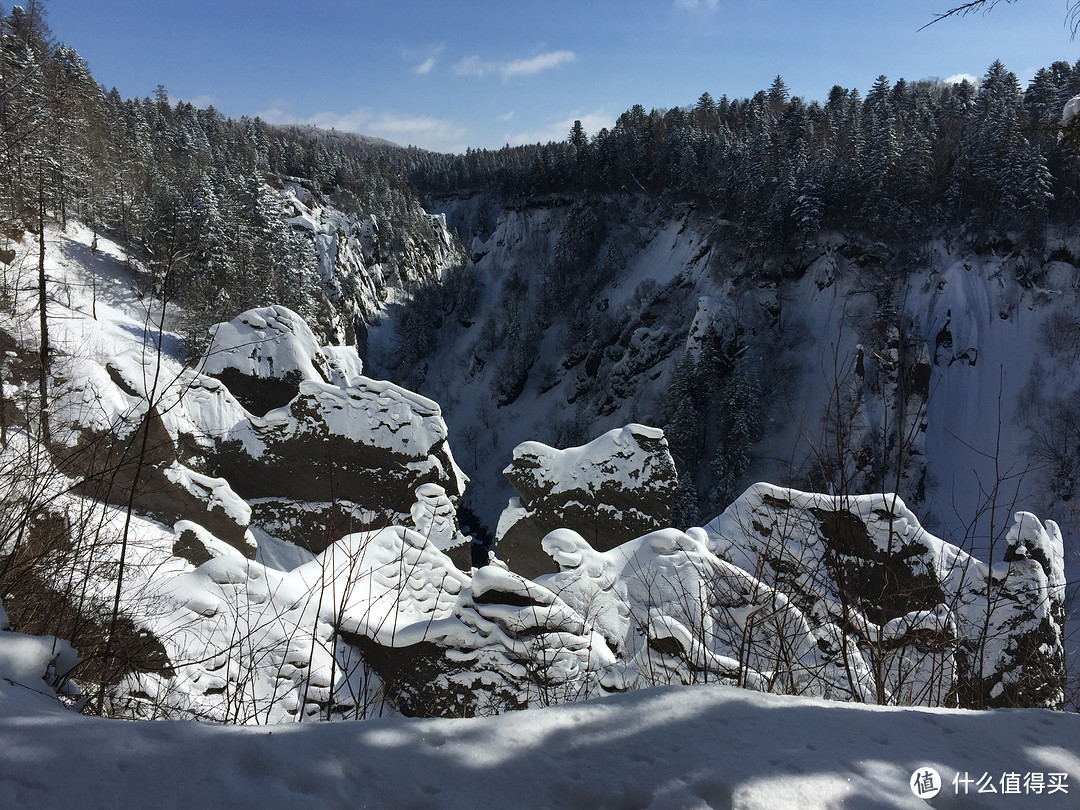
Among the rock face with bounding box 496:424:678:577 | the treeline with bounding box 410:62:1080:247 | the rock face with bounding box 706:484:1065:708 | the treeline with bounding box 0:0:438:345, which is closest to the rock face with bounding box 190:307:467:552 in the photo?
the rock face with bounding box 496:424:678:577

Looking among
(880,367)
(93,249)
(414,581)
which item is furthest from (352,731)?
(93,249)

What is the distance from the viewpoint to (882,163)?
2964cm

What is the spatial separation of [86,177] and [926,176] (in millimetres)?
46150

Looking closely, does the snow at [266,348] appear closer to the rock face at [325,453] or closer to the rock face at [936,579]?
the rock face at [325,453]

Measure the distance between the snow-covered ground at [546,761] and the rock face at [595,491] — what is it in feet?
33.1

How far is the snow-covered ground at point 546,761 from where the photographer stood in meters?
1.50

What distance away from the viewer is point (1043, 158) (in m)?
26.7

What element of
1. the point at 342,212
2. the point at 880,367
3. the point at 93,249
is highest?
the point at 342,212

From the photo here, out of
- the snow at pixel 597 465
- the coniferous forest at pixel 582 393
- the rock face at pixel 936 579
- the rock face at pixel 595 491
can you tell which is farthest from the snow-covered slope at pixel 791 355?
the rock face at pixel 936 579

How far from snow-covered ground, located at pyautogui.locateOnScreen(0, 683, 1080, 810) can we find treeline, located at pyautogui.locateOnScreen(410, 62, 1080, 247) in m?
28.3

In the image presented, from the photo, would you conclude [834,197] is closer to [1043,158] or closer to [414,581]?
[1043,158]

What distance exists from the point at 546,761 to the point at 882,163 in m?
36.6

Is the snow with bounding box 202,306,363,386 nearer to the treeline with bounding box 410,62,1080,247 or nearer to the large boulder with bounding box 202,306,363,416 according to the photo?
the large boulder with bounding box 202,306,363,416

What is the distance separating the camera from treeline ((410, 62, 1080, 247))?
27969 mm
